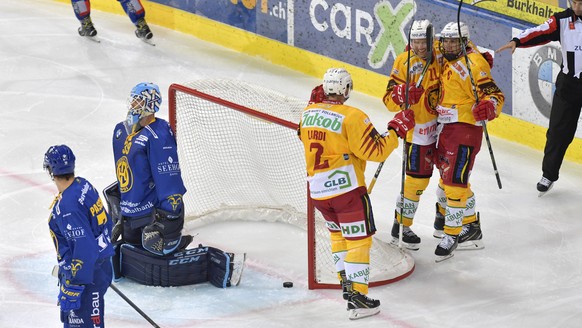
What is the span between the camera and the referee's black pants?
26.2 ft

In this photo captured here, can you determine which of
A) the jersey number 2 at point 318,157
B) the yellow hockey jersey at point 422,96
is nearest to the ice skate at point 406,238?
the yellow hockey jersey at point 422,96

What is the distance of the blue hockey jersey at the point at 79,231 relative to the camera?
5488 millimetres

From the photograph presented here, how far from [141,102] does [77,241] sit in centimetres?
127

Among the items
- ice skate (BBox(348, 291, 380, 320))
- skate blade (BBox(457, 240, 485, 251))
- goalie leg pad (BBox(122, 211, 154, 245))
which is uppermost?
goalie leg pad (BBox(122, 211, 154, 245))

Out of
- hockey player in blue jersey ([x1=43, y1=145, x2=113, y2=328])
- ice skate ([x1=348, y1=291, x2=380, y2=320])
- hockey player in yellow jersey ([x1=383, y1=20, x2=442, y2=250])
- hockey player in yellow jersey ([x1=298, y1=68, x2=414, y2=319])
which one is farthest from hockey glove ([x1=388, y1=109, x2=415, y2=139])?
hockey player in blue jersey ([x1=43, y1=145, x2=113, y2=328])

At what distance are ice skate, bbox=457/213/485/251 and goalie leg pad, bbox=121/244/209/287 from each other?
1603 mm

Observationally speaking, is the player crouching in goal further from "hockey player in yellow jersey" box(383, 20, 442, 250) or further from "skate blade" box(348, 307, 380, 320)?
"hockey player in yellow jersey" box(383, 20, 442, 250)

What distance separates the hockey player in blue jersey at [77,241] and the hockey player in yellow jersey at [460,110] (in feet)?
7.47

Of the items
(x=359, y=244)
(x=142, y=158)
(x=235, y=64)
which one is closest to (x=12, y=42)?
(x=235, y=64)

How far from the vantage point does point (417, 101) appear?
7000mm

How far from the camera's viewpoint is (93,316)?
5.71 metres

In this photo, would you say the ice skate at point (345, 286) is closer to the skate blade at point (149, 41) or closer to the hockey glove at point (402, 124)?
the hockey glove at point (402, 124)

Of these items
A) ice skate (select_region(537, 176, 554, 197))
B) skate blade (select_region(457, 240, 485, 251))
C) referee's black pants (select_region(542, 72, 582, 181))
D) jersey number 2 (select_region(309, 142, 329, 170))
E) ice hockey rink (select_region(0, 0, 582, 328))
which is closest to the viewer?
jersey number 2 (select_region(309, 142, 329, 170))

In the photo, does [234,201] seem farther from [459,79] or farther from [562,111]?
[562,111]
